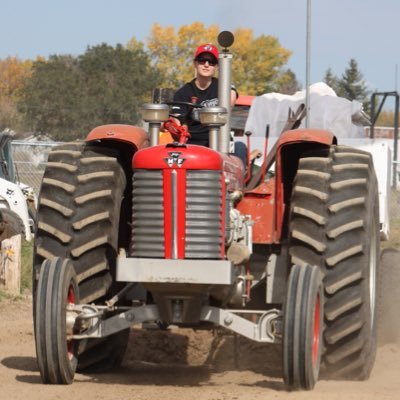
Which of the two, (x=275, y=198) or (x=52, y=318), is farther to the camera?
(x=275, y=198)

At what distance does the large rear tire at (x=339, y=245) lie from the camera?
7.86m

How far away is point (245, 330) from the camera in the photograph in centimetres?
757

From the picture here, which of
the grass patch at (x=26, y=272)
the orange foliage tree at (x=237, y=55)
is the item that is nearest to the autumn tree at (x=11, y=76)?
the orange foliage tree at (x=237, y=55)

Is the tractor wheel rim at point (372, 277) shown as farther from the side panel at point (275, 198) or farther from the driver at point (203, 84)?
the driver at point (203, 84)

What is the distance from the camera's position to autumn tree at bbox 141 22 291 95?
73688mm

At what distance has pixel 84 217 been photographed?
26.1 feet

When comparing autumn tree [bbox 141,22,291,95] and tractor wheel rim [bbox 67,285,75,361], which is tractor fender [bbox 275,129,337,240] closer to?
tractor wheel rim [bbox 67,285,75,361]

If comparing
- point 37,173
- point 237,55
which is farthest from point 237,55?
point 37,173

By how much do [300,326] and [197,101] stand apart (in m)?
2.52

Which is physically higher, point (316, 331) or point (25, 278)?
point (316, 331)

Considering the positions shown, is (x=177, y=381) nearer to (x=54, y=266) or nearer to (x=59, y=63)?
(x=54, y=266)

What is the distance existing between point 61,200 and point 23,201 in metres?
12.0

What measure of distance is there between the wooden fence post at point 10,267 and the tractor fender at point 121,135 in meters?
6.46

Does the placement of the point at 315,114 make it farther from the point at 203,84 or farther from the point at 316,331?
the point at 316,331
